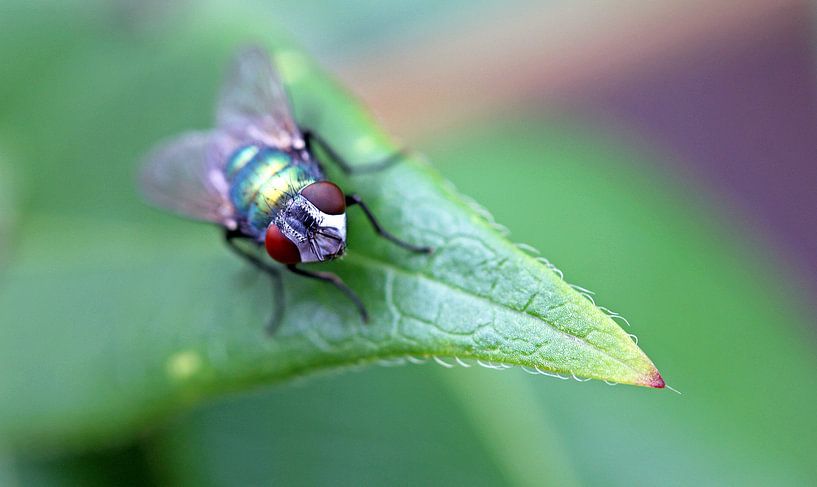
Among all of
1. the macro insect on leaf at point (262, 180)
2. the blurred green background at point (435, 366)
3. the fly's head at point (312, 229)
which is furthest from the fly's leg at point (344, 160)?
the blurred green background at point (435, 366)

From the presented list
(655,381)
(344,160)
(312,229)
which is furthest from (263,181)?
(655,381)

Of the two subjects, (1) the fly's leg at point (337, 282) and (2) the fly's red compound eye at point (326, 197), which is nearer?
(1) the fly's leg at point (337, 282)

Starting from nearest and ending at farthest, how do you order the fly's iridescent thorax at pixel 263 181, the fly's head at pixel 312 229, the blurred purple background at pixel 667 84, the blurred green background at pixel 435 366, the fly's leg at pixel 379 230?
the fly's leg at pixel 379 230
the fly's head at pixel 312 229
the fly's iridescent thorax at pixel 263 181
the blurred green background at pixel 435 366
the blurred purple background at pixel 667 84

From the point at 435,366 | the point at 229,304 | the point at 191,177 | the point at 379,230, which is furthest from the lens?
the point at 435,366

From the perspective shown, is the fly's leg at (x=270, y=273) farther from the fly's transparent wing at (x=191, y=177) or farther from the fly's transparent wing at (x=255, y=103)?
the fly's transparent wing at (x=255, y=103)

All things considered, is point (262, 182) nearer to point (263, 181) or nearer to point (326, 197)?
point (263, 181)

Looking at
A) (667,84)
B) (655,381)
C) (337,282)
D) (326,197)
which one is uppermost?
(667,84)

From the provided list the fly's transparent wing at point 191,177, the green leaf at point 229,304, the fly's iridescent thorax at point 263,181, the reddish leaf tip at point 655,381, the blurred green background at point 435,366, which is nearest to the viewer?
the reddish leaf tip at point 655,381

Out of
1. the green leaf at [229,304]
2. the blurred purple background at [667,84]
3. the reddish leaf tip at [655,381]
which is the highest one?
the blurred purple background at [667,84]
